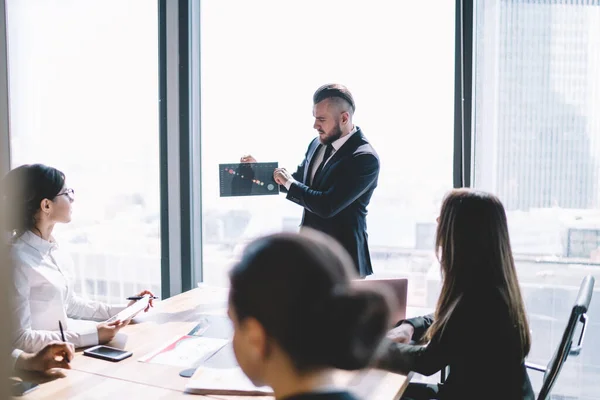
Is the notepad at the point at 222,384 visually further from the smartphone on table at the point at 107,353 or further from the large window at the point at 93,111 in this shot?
the large window at the point at 93,111

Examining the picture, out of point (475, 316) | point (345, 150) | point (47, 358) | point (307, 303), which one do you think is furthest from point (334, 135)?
point (307, 303)

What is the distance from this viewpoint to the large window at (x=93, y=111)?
3.04 metres

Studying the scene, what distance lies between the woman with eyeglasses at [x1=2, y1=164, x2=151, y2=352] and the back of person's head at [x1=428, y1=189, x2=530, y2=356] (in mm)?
1013

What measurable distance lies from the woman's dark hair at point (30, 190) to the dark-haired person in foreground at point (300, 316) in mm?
1198

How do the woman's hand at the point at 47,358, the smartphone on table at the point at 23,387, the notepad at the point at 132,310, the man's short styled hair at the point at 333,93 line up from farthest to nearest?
1. the man's short styled hair at the point at 333,93
2. the notepad at the point at 132,310
3. the woman's hand at the point at 47,358
4. the smartphone on table at the point at 23,387

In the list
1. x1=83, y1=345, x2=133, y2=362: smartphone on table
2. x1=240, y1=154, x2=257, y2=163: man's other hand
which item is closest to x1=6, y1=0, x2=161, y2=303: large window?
x1=240, y1=154, x2=257, y2=163: man's other hand

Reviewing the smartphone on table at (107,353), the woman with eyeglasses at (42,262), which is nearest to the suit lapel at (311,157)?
the woman with eyeglasses at (42,262)

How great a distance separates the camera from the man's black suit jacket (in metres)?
2.39

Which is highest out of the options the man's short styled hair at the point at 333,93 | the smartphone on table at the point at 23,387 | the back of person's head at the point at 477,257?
the man's short styled hair at the point at 333,93

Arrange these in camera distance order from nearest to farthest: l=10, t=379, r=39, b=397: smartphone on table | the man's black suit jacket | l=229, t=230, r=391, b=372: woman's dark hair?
l=229, t=230, r=391, b=372: woman's dark hair
l=10, t=379, r=39, b=397: smartphone on table
the man's black suit jacket

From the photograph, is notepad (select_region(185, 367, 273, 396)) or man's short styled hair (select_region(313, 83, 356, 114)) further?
man's short styled hair (select_region(313, 83, 356, 114))

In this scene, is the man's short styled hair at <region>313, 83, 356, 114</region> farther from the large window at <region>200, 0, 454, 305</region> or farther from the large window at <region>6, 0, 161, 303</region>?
the large window at <region>6, 0, 161, 303</region>

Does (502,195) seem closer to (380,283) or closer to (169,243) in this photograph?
(380,283)

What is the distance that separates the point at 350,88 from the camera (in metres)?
2.72
